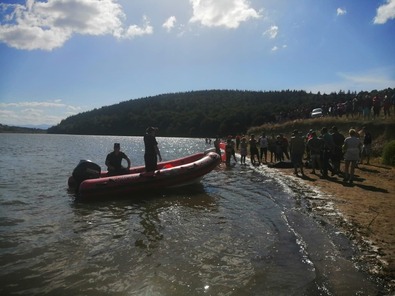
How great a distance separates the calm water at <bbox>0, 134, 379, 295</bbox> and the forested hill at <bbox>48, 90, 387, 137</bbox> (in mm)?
81439

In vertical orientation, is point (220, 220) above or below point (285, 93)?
below

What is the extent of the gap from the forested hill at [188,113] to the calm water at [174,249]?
267ft

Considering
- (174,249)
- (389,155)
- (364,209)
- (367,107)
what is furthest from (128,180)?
(367,107)

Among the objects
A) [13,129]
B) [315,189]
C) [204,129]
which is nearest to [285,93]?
[204,129]

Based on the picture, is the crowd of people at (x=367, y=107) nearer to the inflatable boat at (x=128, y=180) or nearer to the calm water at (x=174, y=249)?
the inflatable boat at (x=128, y=180)

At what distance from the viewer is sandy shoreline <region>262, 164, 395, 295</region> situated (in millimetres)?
4336

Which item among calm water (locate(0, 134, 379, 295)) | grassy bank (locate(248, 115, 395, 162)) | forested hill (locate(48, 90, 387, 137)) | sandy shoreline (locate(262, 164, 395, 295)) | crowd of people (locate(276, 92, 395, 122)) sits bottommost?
calm water (locate(0, 134, 379, 295))

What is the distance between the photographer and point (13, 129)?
17788cm

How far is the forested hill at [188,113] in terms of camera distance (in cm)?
9788

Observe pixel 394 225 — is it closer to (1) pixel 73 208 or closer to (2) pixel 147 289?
(2) pixel 147 289

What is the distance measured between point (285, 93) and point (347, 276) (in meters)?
132

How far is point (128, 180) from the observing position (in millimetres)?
9453

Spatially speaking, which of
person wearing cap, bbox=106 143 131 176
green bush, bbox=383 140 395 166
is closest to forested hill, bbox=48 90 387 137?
green bush, bbox=383 140 395 166

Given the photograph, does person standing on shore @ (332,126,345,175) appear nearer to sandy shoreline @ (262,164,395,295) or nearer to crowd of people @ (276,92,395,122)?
sandy shoreline @ (262,164,395,295)
